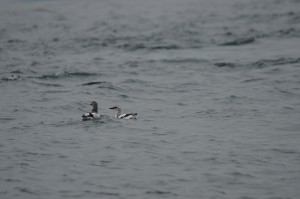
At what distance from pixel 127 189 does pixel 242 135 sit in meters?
5.16

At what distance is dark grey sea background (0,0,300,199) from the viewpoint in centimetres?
1341

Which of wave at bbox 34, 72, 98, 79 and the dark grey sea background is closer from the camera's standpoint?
the dark grey sea background

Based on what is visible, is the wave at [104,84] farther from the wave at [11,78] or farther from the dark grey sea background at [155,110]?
the wave at [11,78]

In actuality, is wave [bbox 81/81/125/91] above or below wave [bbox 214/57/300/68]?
below

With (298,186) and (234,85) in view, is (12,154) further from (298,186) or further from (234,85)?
(234,85)

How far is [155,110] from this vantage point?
67.5 ft

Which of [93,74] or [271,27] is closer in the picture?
[93,74]

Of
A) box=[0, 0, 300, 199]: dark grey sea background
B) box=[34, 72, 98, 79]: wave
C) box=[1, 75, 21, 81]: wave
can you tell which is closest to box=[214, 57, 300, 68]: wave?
box=[0, 0, 300, 199]: dark grey sea background

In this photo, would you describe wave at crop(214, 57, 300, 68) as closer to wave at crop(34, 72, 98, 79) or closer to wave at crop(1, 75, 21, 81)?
wave at crop(34, 72, 98, 79)

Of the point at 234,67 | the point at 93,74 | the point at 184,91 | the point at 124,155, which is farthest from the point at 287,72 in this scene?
Answer: the point at 124,155

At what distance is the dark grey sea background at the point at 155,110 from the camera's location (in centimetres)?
1341

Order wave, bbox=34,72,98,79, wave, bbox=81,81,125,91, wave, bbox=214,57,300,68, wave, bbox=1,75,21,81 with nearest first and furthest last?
wave, bbox=81,81,125,91, wave, bbox=1,75,21,81, wave, bbox=34,72,98,79, wave, bbox=214,57,300,68

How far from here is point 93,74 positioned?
27062 millimetres

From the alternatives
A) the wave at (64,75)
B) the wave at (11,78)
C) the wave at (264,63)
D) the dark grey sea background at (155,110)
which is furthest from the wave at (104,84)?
the wave at (264,63)
